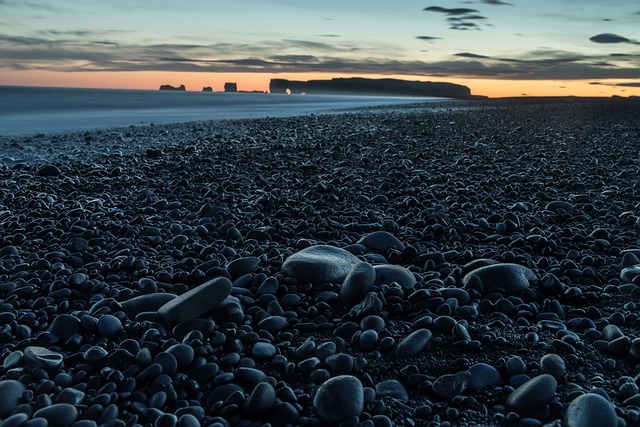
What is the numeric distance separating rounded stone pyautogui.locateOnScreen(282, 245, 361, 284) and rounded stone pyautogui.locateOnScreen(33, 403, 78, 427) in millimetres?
1647

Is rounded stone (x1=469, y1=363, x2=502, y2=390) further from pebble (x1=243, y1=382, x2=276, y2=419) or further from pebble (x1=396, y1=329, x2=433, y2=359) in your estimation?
pebble (x1=243, y1=382, x2=276, y2=419)

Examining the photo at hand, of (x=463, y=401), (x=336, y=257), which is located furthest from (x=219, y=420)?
(x=336, y=257)

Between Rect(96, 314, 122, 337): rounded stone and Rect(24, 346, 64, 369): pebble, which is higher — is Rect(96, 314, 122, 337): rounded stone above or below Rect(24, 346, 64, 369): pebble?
above

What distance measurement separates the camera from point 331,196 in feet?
19.8

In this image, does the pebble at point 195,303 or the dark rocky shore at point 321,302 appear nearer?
the dark rocky shore at point 321,302

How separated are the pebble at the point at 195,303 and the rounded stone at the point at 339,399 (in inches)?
38.1

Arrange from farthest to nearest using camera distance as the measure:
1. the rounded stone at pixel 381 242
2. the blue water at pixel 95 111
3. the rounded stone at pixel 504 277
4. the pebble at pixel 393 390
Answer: the blue water at pixel 95 111 < the rounded stone at pixel 381 242 < the rounded stone at pixel 504 277 < the pebble at pixel 393 390

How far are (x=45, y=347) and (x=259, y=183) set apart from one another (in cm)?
424

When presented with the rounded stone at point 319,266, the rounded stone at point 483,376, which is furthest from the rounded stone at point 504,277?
the rounded stone at point 483,376

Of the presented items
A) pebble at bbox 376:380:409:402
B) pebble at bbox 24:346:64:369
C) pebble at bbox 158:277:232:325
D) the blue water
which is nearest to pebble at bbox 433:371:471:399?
pebble at bbox 376:380:409:402

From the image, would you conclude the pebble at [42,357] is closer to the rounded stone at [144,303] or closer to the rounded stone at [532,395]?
the rounded stone at [144,303]

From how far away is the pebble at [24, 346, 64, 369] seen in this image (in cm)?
263

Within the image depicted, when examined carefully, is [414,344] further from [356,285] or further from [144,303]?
[144,303]

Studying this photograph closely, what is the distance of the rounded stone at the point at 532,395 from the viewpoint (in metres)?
2.29
